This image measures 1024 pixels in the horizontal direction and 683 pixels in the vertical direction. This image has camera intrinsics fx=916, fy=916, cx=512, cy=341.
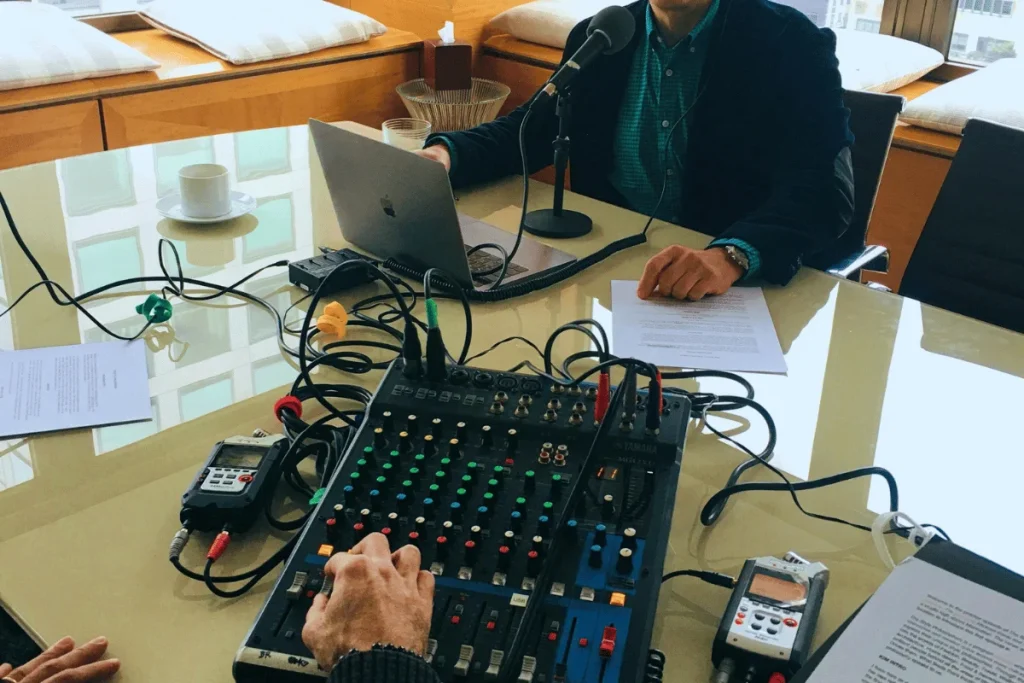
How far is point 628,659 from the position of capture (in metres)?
0.67

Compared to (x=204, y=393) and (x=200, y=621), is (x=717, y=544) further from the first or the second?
(x=204, y=393)

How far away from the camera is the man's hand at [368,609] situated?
0.67 m

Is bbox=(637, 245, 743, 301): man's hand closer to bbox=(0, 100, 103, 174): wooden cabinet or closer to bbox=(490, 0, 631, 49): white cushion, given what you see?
bbox=(0, 100, 103, 174): wooden cabinet

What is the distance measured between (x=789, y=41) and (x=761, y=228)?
43 cm

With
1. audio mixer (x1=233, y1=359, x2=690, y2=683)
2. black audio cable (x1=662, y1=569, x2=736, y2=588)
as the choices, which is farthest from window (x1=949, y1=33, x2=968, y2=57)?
black audio cable (x1=662, y1=569, x2=736, y2=588)

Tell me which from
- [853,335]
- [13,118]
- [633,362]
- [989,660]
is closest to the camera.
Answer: [989,660]

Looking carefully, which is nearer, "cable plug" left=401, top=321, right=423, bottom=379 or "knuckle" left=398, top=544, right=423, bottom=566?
"knuckle" left=398, top=544, right=423, bottom=566

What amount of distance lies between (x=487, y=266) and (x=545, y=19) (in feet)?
6.74

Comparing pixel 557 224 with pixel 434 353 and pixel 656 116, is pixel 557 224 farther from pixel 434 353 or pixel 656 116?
pixel 434 353

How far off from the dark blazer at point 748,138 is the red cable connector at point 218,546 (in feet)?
2.84

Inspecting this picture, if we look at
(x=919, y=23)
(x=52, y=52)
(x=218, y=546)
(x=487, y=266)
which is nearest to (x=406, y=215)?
(x=487, y=266)

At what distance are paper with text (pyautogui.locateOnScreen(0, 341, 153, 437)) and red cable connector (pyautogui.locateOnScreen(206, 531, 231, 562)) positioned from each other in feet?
0.85

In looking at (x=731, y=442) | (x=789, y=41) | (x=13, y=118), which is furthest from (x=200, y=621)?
(x=13, y=118)

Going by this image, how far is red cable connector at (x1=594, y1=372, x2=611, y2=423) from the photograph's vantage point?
2.94 ft
